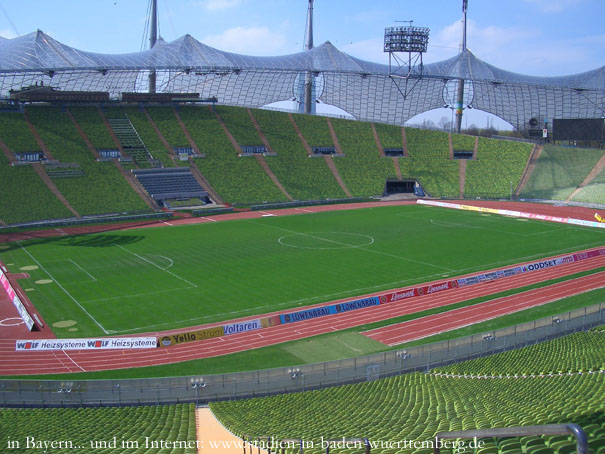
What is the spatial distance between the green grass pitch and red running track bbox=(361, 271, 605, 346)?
508 centimetres

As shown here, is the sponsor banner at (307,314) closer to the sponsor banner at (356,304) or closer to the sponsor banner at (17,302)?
the sponsor banner at (356,304)

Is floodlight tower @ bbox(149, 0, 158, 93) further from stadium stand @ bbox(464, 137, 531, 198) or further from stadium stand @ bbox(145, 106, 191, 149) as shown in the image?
stadium stand @ bbox(464, 137, 531, 198)

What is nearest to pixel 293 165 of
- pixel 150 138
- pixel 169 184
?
pixel 169 184

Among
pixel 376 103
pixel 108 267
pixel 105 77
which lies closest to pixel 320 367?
pixel 108 267

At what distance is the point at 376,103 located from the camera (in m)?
98.2

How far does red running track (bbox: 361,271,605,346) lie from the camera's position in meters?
26.5

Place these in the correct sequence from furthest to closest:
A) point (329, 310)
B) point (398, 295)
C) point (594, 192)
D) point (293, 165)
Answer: point (293, 165) → point (594, 192) → point (398, 295) → point (329, 310)

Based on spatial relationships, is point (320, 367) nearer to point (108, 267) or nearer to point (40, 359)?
point (40, 359)

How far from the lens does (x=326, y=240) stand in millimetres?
46844

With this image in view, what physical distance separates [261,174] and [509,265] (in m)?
38.5

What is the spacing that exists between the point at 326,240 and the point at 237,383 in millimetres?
28395

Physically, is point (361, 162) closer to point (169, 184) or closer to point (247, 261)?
point (169, 184)

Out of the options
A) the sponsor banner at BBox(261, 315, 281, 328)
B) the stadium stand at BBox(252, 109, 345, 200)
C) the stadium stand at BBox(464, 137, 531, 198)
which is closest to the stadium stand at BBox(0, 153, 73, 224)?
the stadium stand at BBox(252, 109, 345, 200)

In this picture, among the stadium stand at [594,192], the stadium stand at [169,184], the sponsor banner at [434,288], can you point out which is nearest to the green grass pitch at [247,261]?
the sponsor banner at [434,288]
